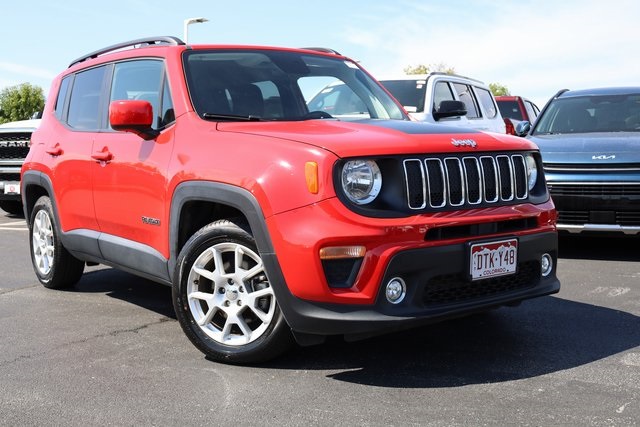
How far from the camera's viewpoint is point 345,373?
4.09 m

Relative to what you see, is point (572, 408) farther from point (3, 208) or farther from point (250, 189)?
point (3, 208)

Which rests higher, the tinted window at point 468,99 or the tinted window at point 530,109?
the tinted window at point 468,99

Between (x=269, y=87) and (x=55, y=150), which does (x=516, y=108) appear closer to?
(x=55, y=150)

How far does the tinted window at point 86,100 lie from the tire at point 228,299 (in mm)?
1758

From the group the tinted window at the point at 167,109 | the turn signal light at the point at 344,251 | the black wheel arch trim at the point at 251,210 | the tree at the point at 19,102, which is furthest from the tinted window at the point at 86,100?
the tree at the point at 19,102

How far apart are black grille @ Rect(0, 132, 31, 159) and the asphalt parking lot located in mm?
6375

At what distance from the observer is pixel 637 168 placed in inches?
280

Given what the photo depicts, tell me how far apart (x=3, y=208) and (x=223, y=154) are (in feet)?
33.3

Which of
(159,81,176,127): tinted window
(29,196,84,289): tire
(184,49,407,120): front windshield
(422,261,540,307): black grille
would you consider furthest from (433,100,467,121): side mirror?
(29,196,84,289): tire

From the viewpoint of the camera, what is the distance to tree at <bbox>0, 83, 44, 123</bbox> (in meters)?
81.2

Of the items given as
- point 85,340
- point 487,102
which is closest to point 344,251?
point 85,340

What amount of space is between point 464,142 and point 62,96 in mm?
3596

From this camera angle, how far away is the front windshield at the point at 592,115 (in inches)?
338

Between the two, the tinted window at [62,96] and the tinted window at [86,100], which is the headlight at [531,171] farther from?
the tinted window at [62,96]
